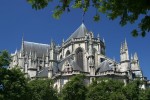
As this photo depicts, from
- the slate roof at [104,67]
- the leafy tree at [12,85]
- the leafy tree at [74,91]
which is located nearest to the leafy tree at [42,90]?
the leafy tree at [74,91]

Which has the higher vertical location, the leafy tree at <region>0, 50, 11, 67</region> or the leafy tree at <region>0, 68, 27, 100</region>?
the leafy tree at <region>0, 50, 11, 67</region>

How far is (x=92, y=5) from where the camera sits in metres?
10.4

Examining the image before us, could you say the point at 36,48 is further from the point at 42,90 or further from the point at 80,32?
the point at 42,90

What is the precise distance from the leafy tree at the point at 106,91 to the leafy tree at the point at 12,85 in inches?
434

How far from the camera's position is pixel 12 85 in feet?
110

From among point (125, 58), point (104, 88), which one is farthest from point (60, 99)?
point (125, 58)

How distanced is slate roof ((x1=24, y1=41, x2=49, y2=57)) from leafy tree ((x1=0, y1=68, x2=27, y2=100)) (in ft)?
122

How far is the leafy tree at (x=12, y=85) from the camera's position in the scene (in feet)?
107

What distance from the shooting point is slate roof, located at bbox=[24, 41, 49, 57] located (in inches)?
2872

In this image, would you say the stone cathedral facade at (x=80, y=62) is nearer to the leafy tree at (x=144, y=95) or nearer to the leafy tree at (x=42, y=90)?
the leafy tree at (x=42, y=90)

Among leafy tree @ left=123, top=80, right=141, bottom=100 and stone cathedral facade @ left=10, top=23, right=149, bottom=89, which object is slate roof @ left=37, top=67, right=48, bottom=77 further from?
leafy tree @ left=123, top=80, right=141, bottom=100

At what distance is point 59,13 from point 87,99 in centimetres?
3239

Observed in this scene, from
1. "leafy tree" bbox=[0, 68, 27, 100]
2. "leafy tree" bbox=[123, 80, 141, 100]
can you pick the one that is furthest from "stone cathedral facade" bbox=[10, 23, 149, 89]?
"leafy tree" bbox=[0, 68, 27, 100]

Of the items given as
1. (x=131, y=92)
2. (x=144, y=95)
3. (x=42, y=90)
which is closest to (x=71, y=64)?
(x=42, y=90)
